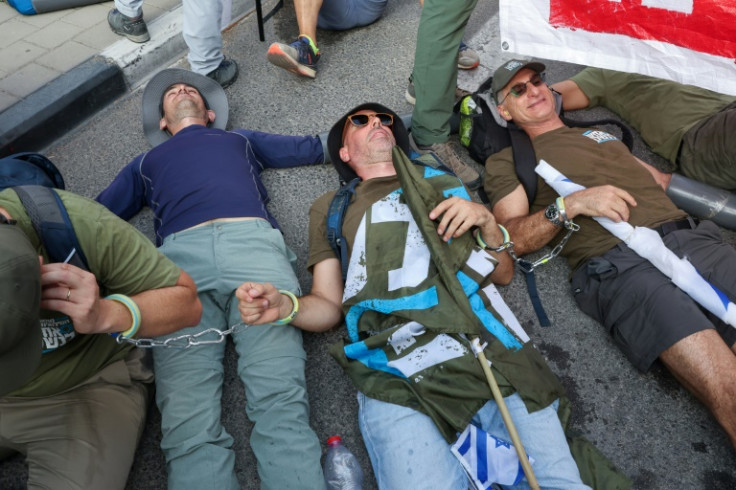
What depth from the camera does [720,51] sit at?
2.36 meters

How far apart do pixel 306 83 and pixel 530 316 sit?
2525 millimetres

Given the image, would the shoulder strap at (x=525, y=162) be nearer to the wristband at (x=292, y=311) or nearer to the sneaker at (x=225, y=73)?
the wristband at (x=292, y=311)

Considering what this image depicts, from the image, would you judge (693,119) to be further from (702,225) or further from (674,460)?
(674,460)

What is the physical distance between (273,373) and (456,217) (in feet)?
3.43

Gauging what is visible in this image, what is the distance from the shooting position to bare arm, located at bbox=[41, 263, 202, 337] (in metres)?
1.48

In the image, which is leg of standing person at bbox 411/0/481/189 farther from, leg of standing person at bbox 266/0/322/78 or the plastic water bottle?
the plastic water bottle

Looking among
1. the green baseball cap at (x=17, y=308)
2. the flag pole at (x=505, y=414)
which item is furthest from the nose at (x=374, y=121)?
the green baseball cap at (x=17, y=308)

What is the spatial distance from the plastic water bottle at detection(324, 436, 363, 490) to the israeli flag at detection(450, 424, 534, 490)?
1.43 ft

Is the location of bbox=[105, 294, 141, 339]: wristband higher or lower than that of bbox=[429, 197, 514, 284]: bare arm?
higher

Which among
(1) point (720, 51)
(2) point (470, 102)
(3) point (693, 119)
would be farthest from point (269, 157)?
(3) point (693, 119)

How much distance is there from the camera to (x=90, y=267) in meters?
1.74

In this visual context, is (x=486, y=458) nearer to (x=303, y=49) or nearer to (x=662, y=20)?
(x=662, y=20)

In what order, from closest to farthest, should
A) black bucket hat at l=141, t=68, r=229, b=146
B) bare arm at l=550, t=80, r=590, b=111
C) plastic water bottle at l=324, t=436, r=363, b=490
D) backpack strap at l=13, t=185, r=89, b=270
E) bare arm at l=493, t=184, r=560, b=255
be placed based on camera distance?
backpack strap at l=13, t=185, r=89, b=270
plastic water bottle at l=324, t=436, r=363, b=490
bare arm at l=493, t=184, r=560, b=255
black bucket hat at l=141, t=68, r=229, b=146
bare arm at l=550, t=80, r=590, b=111

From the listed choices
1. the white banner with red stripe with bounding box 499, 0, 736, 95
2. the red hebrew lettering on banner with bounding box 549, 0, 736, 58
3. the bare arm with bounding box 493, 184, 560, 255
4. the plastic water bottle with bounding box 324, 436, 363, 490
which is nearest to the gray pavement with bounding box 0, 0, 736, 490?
the plastic water bottle with bounding box 324, 436, 363, 490
